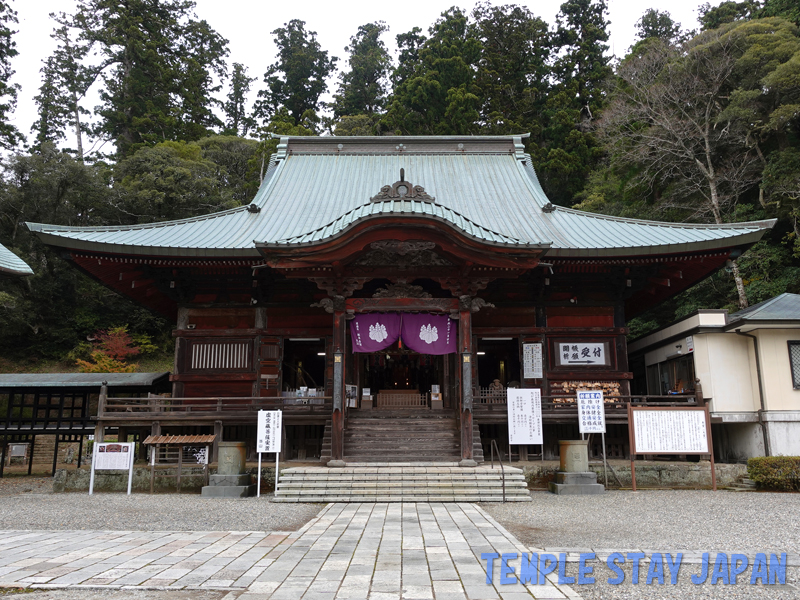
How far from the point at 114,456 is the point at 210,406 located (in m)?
2.58

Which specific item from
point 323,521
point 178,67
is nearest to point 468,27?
point 178,67

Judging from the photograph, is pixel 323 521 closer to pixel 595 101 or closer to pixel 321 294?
pixel 321 294

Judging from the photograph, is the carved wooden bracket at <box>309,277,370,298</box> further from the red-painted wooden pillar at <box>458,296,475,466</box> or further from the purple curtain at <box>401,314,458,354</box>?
the red-painted wooden pillar at <box>458,296,475,466</box>

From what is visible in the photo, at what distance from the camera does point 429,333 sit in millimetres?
13227

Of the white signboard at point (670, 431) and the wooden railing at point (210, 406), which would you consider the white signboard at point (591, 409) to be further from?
the wooden railing at point (210, 406)

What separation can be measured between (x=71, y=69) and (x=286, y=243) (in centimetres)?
4099

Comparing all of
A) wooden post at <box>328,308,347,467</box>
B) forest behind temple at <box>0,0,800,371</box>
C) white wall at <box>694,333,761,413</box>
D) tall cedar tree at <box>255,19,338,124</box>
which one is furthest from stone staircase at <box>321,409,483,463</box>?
tall cedar tree at <box>255,19,338,124</box>

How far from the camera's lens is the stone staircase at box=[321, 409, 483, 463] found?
40.9ft

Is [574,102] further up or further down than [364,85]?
further down

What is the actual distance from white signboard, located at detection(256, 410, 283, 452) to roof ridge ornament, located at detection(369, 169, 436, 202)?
5.00 metres

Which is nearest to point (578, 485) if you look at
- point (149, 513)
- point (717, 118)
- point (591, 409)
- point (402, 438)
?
point (591, 409)

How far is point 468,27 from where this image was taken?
41531mm

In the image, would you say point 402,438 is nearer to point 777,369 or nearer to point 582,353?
point 582,353

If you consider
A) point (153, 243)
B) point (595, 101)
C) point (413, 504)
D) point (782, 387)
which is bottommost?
point (413, 504)
